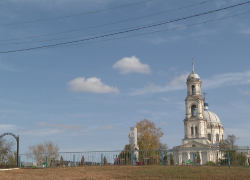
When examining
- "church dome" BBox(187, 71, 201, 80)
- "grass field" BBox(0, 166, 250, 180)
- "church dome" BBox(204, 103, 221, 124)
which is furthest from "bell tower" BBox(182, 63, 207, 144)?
"grass field" BBox(0, 166, 250, 180)

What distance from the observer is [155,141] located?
68.4m

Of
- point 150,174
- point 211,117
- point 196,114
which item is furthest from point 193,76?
point 150,174

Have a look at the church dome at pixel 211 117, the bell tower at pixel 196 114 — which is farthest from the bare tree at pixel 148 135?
the church dome at pixel 211 117

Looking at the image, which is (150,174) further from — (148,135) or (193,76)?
(193,76)

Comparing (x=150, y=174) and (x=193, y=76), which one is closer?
(x=150, y=174)

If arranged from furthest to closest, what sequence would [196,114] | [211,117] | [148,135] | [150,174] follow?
[211,117]
[196,114]
[148,135]
[150,174]

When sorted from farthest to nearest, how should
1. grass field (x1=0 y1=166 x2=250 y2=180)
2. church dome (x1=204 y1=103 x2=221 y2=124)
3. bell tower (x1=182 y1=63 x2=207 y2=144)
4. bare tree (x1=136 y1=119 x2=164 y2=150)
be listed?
church dome (x1=204 y1=103 x2=221 y2=124) < bell tower (x1=182 y1=63 x2=207 y2=144) < bare tree (x1=136 y1=119 x2=164 y2=150) < grass field (x1=0 y1=166 x2=250 y2=180)

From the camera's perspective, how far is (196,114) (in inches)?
3391

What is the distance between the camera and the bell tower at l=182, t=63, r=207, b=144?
278ft

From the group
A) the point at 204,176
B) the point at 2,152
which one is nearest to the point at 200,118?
the point at 2,152

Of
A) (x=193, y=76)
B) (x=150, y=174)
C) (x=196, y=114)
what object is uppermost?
(x=193, y=76)

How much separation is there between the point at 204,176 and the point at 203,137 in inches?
2658

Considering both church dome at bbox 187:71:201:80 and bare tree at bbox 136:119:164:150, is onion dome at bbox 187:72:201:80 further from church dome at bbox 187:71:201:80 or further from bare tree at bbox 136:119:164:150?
bare tree at bbox 136:119:164:150

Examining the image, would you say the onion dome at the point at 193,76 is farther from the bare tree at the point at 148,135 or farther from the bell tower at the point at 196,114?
the bare tree at the point at 148,135
